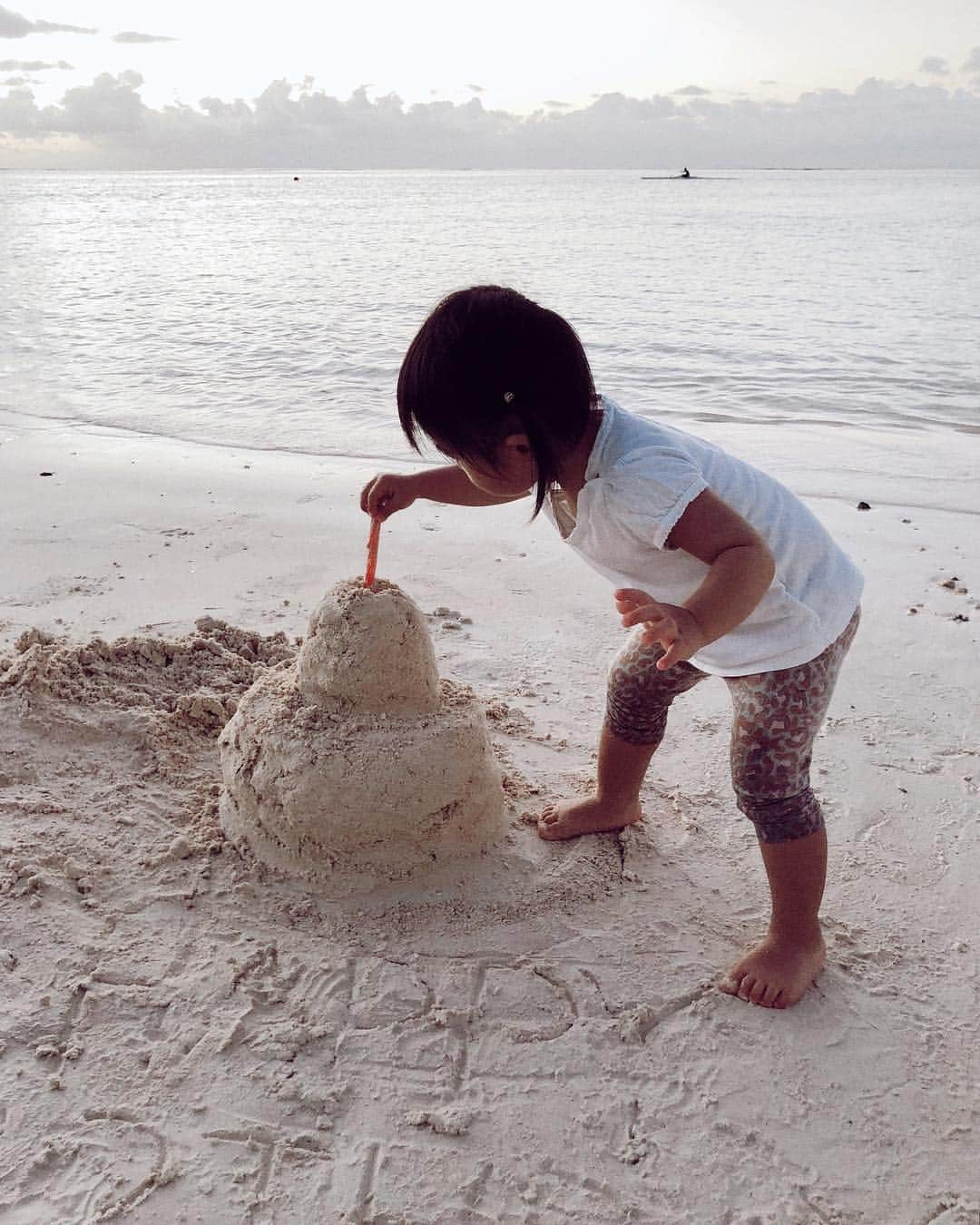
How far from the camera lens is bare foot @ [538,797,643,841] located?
252 cm

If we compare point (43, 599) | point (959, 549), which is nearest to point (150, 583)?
point (43, 599)

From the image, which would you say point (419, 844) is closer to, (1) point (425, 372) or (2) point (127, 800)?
(2) point (127, 800)

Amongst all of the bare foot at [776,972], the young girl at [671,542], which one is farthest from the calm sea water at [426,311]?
the bare foot at [776,972]

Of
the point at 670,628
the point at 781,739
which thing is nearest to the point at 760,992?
the point at 781,739

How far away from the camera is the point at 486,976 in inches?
80.3

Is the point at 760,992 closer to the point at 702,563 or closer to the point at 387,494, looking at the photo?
the point at 702,563

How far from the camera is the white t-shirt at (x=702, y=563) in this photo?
184 cm

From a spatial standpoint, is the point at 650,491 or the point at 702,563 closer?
the point at 650,491

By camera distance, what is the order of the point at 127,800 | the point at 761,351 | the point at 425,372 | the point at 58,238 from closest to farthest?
the point at 425,372 < the point at 127,800 < the point at 761,351 < the point at 58,238

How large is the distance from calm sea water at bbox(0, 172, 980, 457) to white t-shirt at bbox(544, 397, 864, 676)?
5000 millimetres

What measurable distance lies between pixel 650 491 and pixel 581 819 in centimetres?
106

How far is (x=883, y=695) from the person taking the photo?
3256 mm

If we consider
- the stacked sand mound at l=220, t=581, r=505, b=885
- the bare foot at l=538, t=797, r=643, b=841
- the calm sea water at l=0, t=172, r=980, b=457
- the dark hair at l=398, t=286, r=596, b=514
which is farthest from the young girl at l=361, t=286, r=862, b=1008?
the calm sea water at l=0, t=172, r=980, b=457

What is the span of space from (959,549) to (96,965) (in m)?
3.93
